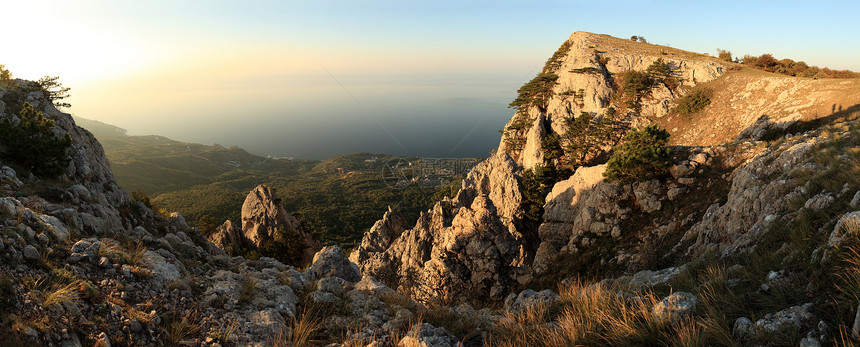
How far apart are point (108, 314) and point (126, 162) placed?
170 m

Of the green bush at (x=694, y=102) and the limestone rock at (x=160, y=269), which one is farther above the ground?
the green bush at (x=694, y=102)

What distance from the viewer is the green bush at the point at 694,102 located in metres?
31.3

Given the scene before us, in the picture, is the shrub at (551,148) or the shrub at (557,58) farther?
the shrub at (557,58)

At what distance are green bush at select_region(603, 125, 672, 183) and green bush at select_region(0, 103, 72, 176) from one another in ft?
83.8

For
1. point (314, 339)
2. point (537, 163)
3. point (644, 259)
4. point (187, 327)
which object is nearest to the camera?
point (187, 327)

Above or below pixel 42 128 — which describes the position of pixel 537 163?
below

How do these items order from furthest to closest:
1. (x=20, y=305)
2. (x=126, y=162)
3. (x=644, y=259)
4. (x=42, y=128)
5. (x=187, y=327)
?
(x=126, y=162)
(x=644, y=259)
(x=42, y=128)
(x=187, y=327)
(x=20, y=305)

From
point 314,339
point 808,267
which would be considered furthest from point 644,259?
point 314,339

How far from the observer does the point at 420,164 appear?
88500 millimetres

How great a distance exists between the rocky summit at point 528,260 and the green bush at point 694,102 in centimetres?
201

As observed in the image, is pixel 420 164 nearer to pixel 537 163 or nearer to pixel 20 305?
pixel 537 163

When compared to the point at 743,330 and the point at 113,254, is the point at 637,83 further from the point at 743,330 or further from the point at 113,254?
the point at 113,254

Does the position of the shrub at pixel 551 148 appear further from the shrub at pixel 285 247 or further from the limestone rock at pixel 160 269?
the limestone rock at pixel 160 269

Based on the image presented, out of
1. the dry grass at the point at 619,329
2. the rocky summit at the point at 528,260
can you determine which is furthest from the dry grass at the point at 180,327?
the dry grass at the point at 619,329
